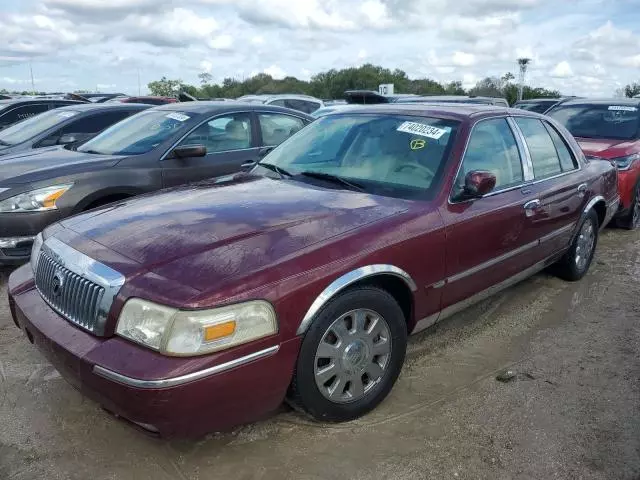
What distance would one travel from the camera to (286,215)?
2.86 metres

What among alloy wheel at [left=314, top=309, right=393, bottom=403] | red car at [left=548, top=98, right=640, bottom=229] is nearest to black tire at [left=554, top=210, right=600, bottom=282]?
red car at [left=548, top=98, right=640, bottom=229]

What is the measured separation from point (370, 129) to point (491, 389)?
1837mm

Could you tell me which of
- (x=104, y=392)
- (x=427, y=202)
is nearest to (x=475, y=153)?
(x=427, y=202)

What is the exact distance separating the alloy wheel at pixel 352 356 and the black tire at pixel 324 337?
25mm

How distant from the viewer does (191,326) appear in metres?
2.17

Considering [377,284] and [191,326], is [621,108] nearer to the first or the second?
[377,284]

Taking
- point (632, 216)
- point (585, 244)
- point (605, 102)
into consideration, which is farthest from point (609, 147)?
point (585, 244)

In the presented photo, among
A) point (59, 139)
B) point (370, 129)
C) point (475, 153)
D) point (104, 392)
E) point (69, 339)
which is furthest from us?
point (59, 139)

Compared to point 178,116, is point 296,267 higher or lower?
lower

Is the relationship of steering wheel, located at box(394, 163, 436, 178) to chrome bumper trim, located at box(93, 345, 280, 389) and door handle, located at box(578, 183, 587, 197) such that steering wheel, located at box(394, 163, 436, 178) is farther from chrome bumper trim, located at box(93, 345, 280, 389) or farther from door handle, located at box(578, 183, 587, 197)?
door handle, located at box(578, 183, 587, 197)

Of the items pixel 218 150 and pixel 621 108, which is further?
pixel 621 108

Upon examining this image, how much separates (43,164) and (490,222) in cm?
383

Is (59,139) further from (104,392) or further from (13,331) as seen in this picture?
(104,392)

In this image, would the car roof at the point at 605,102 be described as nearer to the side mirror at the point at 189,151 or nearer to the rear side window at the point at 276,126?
the rear side window at the point at 276,126
